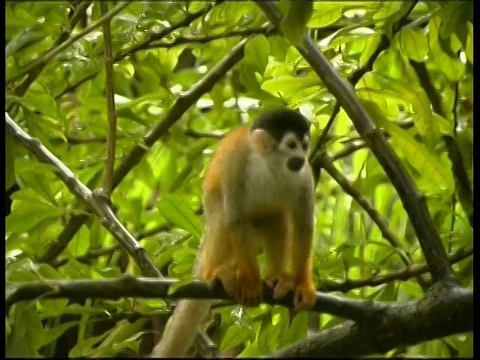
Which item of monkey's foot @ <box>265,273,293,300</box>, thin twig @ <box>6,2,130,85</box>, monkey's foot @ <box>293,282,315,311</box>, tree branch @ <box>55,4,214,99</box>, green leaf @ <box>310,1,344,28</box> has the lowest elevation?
monkey's foot @ <box>265,273,293,300</box>

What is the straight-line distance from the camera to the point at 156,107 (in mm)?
2727

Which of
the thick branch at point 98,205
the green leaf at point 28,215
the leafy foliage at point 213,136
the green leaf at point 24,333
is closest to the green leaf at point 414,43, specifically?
the leafy foliage at point 213,136

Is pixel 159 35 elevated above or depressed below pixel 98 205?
above

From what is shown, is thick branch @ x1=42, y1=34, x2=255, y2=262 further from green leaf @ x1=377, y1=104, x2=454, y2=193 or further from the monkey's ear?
green leaf @ x1=377, y1=104, x2=454, y2=193

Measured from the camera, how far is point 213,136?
2746 millimetres

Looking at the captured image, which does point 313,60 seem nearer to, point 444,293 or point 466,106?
point 444,293

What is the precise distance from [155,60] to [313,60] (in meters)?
0.92

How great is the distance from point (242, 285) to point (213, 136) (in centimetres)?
97

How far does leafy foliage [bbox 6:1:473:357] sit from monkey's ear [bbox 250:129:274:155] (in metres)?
0.09

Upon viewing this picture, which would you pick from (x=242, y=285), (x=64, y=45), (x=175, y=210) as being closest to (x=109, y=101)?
(x=64, y=45)

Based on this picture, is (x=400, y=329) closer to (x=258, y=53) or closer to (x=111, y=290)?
(x=111, y=290)

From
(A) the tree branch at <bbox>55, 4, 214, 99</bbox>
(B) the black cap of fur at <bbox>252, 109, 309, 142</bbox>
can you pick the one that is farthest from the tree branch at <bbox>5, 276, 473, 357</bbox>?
(A) the tree branch at <bbox>55, 4, 214, 99</bbox>

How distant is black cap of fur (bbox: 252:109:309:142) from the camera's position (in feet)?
6.68

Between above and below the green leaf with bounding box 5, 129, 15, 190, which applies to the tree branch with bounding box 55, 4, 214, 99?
above
